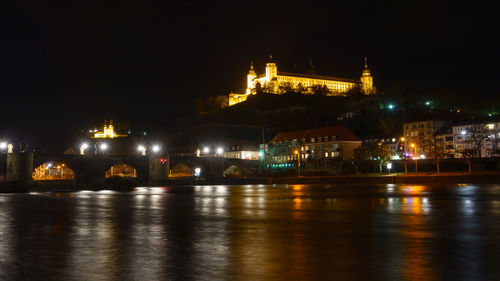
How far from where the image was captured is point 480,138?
305 ft

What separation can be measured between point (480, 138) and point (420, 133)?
792 inches

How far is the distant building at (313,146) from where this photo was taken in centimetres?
10656

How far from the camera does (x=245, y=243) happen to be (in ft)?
36.7

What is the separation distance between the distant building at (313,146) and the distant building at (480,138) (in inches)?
767

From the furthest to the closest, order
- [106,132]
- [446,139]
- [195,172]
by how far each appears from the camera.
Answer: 1. [106,132]
2. [446,139]
3. [195,172]

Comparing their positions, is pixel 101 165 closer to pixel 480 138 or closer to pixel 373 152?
pixel 373 152

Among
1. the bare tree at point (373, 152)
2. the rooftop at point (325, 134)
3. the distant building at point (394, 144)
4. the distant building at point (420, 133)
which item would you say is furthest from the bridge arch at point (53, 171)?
the distant building at point (420, 133)

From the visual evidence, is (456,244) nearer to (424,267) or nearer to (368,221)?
(424,267)

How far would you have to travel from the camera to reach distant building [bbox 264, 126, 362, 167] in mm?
106562

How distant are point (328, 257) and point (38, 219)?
12.4 meters

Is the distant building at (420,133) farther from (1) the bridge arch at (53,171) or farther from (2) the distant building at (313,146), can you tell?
(1) the bridge arch at (53,171)

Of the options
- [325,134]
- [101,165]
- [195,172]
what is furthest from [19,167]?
[325,134]

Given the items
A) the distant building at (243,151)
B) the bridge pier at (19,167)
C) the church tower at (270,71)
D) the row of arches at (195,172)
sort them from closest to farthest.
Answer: the bridge pier at (19,167) < the row of arches at (195,172) < the distant building at (243,151) < the church tower at (270,71)

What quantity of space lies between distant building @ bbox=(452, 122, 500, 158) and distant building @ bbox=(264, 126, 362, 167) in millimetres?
19491
